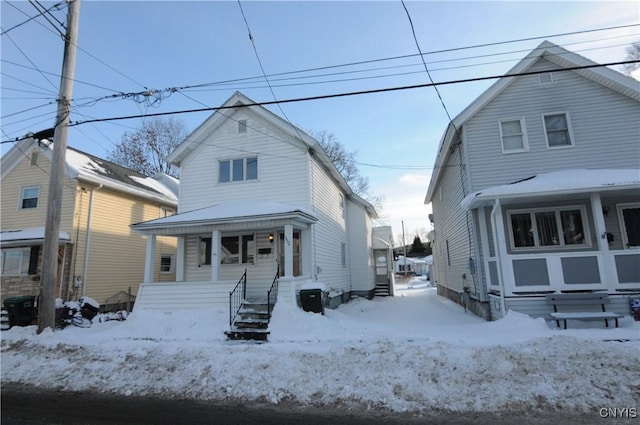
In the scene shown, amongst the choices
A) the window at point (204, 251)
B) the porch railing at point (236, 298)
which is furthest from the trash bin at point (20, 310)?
the porch railing at point (236, 298)

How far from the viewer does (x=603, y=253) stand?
31.0ft

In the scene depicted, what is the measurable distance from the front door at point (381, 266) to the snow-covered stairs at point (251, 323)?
13906 mm

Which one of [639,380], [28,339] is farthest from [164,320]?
[639,380]

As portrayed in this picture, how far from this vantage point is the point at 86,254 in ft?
50.0

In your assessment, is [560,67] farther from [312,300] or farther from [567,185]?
[312,300]

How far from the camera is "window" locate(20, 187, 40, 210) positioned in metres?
16.3

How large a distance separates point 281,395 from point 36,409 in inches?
151

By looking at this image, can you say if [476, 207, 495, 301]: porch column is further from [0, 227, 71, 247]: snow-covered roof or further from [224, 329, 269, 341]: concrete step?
[0, 227, 71, 247]: snow-covered roof

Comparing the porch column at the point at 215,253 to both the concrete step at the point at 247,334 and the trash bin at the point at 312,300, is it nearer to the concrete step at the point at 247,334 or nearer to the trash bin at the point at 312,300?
the concrete step at the point at 247,334

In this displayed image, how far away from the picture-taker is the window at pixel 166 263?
19.1 meters

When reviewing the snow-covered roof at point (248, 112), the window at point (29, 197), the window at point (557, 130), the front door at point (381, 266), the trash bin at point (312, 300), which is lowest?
the trash bin at point (312, 300)

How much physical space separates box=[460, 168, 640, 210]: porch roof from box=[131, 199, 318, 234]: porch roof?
5.47 m

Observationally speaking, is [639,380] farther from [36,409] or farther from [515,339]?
[36,409]

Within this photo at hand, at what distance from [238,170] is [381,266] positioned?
13.4 metres
